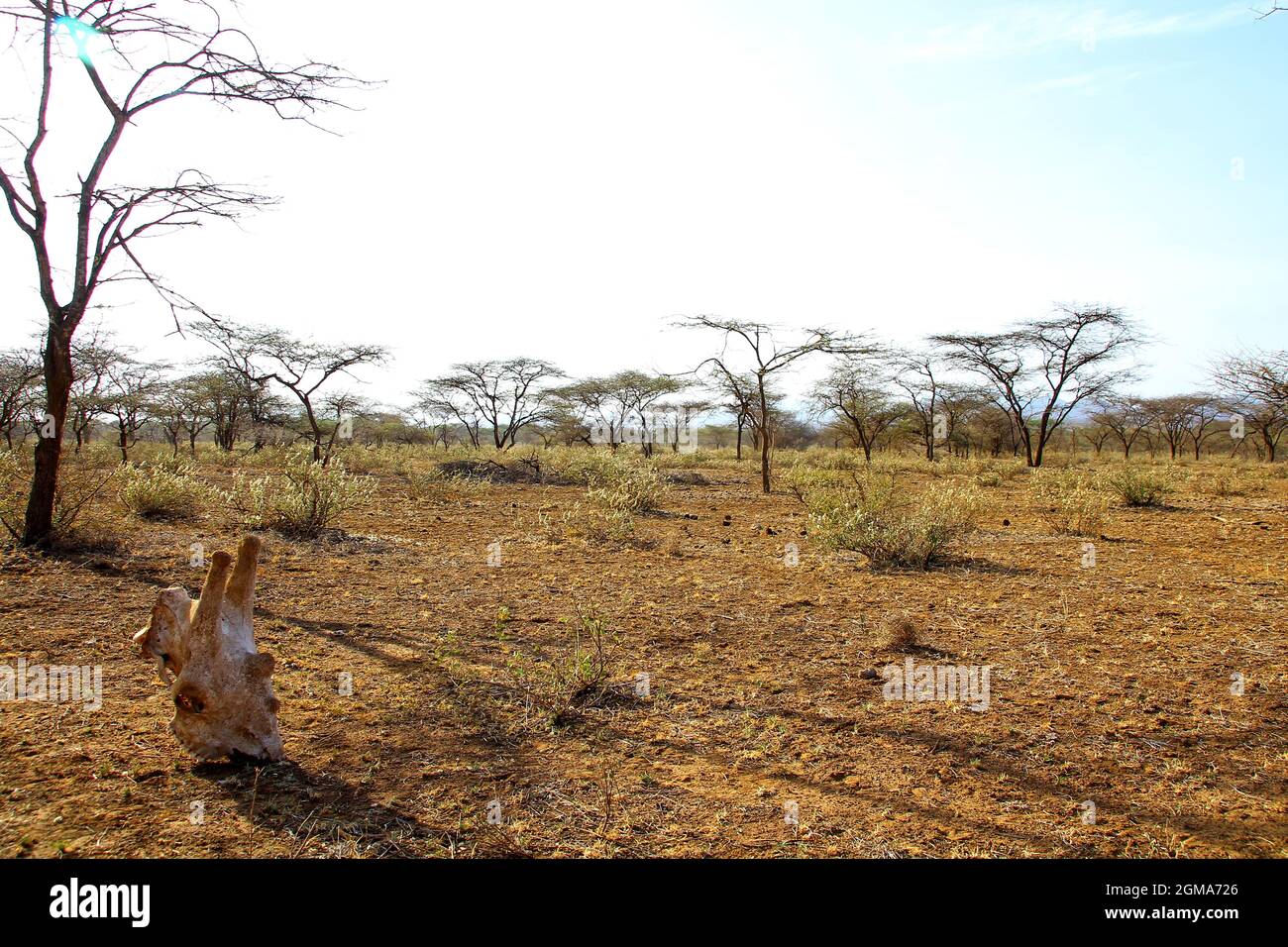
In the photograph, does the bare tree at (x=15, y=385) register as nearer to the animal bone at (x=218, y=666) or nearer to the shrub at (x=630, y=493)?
the shrub at (x=630, y=493)

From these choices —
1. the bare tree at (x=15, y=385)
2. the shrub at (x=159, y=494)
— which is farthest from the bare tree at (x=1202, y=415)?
the bare tree at (x=15, y=385)

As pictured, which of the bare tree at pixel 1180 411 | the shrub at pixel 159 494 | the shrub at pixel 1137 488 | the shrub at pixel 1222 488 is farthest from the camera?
the bare tree at pixel 1180 411

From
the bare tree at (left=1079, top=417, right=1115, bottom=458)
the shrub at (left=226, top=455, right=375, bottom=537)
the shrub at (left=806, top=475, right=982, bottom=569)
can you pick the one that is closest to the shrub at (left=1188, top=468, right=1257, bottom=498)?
the shrub at (left=806, top=475, right=982, bottom=569)

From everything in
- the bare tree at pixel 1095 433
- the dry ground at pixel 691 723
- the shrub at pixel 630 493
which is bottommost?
the dry ground at pixel 691 723

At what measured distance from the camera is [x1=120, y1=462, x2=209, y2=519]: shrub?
8195 millimetres

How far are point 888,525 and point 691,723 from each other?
4667 millimetres

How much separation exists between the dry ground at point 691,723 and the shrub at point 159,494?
6.10ft

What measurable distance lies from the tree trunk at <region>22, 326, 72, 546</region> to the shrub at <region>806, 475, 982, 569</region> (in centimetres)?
724

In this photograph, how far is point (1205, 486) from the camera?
1509 centimetres

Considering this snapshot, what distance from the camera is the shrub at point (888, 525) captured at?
22.5ft

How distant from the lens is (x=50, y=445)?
607cm

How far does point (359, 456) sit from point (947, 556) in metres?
17.6

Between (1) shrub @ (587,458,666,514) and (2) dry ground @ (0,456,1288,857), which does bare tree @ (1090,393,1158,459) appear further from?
(2) dry ground @ (0,456,1288,857)

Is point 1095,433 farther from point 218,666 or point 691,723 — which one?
point 218,666
